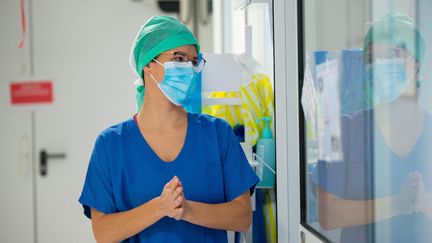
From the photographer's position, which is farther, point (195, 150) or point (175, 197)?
point (195, 150)

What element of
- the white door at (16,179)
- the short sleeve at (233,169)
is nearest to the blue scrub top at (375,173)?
the short sleeve at (233,169)

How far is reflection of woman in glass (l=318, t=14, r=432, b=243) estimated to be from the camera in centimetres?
84

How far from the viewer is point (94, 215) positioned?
128 cm

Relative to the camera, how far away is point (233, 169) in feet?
4.36

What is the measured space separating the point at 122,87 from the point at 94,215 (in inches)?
78.7

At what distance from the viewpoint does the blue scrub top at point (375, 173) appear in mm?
850

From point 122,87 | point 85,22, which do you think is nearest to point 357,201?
point 122,87

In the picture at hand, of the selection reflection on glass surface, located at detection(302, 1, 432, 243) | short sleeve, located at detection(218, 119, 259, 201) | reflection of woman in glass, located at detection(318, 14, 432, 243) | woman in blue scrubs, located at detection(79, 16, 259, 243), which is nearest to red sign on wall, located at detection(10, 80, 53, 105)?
woman in blue scrubs, located at detection(79, 16, 259, 243)

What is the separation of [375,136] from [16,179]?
109 inches

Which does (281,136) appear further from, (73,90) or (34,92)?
(34,92)

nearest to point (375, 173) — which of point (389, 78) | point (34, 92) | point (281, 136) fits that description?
point (389, 78)

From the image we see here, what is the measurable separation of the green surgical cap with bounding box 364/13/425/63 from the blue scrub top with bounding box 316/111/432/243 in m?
0.13

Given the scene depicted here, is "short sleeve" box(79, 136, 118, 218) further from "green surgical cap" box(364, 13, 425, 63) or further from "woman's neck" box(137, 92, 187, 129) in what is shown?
"green surgical cap" box(364, 13, 425, 63)

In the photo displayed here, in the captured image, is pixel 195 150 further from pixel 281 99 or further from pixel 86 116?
pixel 86 116
